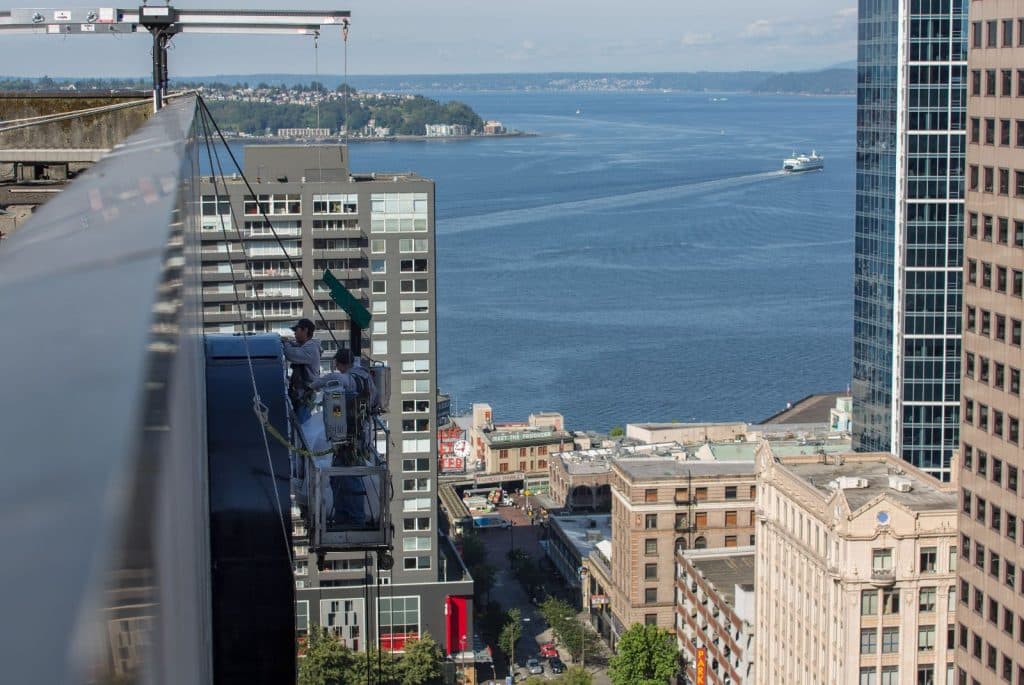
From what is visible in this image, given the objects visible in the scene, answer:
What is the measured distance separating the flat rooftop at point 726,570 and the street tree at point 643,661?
132 cm

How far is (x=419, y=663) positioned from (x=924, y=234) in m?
13.6

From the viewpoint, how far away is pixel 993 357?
621 inches

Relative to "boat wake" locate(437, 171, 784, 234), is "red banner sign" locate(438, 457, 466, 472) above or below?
below

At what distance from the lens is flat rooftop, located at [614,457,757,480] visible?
2952 centimetres

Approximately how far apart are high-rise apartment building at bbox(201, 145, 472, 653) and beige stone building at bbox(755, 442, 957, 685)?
4805mm

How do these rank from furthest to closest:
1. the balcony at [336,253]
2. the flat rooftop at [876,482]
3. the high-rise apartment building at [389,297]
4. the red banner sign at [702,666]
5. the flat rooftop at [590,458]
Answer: the flat rooftop at [590,458] < the red banner sign at [702,666] < the balcony at [336,253] < the high-rise apartment building at [389,297] < the flat rooftop at [876,482]

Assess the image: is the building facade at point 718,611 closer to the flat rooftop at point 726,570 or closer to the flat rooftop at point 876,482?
the flat rooftop at point 726,570

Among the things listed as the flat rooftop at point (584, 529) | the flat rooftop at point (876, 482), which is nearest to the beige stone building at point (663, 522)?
the flat rooftop at point (584, 529)

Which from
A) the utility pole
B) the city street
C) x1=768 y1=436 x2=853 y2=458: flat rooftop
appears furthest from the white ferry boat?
the utility pole

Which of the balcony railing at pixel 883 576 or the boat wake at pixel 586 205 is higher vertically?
the boat wake at pixel 586 205

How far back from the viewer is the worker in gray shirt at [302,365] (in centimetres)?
414

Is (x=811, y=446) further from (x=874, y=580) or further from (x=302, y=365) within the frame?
(x=302, y=365)

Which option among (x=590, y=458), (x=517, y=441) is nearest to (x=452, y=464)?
(x=517, y=441)

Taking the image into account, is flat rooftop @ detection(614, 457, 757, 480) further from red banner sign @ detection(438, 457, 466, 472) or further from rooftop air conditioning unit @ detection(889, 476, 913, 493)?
red banner sign @ detection(438, 457, 466, 472)
